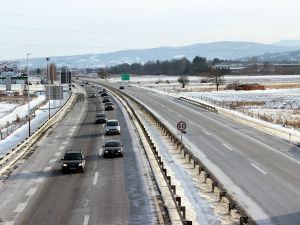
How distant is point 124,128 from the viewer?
52750mm

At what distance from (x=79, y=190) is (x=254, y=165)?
40.3ft

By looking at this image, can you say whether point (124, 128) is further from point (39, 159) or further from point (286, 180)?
→ point (286, 180)

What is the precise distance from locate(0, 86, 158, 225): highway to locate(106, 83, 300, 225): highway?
4785mm

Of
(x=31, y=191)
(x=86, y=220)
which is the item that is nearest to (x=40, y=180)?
(x=31, y=191)

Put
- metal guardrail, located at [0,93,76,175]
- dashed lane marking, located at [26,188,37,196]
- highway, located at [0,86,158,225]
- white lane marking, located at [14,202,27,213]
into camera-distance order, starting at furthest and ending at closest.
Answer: metal guardrail, located at [0,93,76,175], dashed lane marking, located at [26,188,37,196], white lane marking, located at [14,202,27,213], highway, located at [0,86,158,225]

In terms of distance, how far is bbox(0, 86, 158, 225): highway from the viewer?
20500 millimetres

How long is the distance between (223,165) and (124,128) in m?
22.3

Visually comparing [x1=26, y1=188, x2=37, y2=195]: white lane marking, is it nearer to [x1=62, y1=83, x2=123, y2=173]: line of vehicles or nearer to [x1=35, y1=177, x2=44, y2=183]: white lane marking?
[x1=35, y1=177, x2=44, y2=183]: white lane marking

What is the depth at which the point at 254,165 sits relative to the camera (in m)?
31.6

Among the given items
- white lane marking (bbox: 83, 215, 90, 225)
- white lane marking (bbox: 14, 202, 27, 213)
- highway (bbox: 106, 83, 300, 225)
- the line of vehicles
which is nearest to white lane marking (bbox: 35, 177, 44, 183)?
the line of vehicles

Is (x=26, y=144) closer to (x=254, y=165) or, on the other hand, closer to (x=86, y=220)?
(x=254, y=165)

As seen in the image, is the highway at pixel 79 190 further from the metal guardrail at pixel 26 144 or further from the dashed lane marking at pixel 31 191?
the metal guardrail at pixel 26 144

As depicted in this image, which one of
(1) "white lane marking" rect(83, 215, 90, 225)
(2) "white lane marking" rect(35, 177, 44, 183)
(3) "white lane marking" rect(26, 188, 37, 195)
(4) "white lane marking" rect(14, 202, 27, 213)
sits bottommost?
(2) "white lane marking" rect(35, 177, 44, 183)

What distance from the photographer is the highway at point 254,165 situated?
22.1 metres
